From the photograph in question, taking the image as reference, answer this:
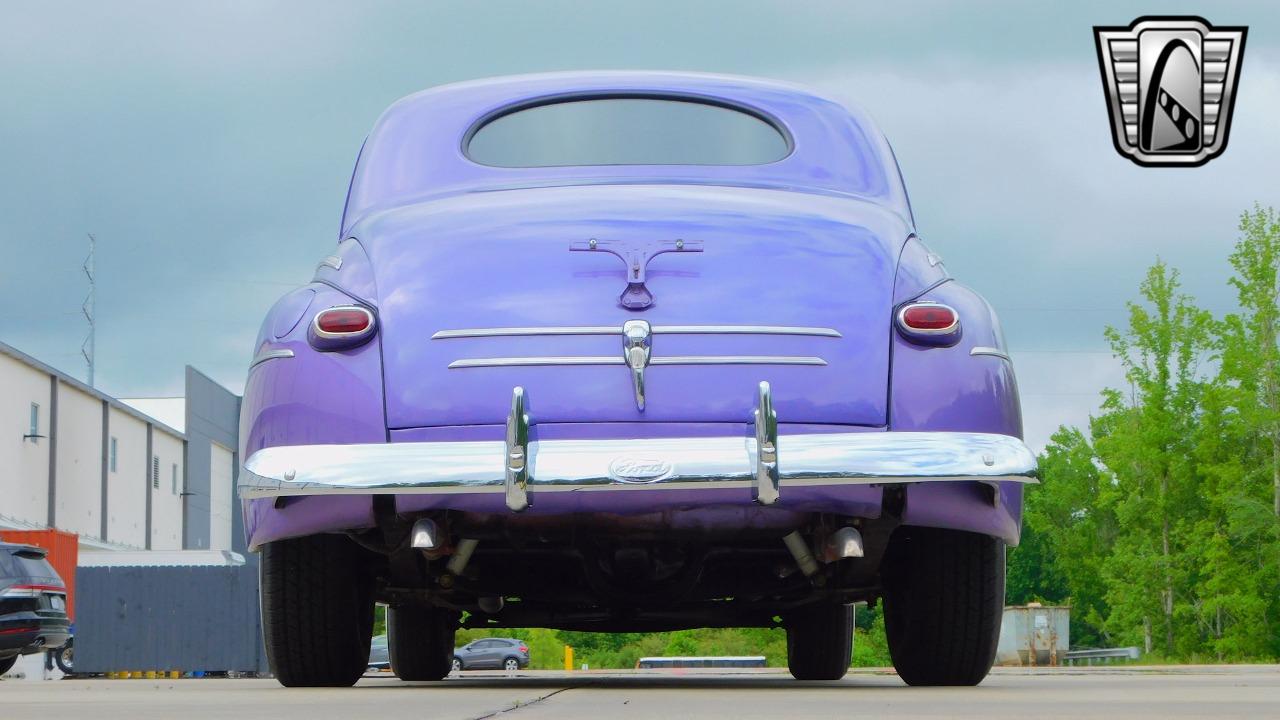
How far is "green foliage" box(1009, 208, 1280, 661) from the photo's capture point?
41.8 meters

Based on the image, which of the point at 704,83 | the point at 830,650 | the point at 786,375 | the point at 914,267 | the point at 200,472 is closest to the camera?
the point at 786,375

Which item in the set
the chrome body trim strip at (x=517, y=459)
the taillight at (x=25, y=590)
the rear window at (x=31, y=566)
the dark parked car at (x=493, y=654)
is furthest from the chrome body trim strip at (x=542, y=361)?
the dark parked car at (x=493, y=654)

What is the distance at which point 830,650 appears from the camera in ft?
26.2

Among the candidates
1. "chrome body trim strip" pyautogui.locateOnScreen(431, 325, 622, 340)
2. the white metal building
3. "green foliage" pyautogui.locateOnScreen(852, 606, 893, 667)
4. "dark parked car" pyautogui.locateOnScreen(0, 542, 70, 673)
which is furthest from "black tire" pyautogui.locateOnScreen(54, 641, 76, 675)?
"green foliage" pyautogui.locateOnScreen(852, 606, 893, 667)

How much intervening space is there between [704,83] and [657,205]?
1.08m

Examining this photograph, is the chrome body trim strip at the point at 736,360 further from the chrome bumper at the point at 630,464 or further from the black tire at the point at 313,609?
the black tire at the point at 313,609

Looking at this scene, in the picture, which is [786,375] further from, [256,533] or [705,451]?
[256,533]

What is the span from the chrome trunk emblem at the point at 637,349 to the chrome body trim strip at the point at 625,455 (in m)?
0.20

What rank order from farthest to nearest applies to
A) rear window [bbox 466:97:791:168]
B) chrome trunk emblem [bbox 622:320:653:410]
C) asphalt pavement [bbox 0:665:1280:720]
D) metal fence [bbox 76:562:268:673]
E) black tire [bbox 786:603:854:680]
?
metal fence [bbox 76:562:268:673], black tire [bbox 786:603:854:680], rear window [bbox 466:97:791:168], chrome trunk emblem [bbox 622:320:653:410], asphalt pavement [bbox 0:665:1280:720]

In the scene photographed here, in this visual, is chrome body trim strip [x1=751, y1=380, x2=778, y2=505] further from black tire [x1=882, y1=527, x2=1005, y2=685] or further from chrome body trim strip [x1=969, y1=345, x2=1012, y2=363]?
black tire [x1=882, y1=527, x2=1005, y2=685]

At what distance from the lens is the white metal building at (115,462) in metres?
37.7

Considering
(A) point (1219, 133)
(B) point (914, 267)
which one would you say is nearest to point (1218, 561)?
(A) point (1219, 133)

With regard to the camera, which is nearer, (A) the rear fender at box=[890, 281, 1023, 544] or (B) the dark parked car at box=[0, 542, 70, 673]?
(A) the rear fender at box=[890, 281, 1023, 544]

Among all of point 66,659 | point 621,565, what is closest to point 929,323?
point 621,565
